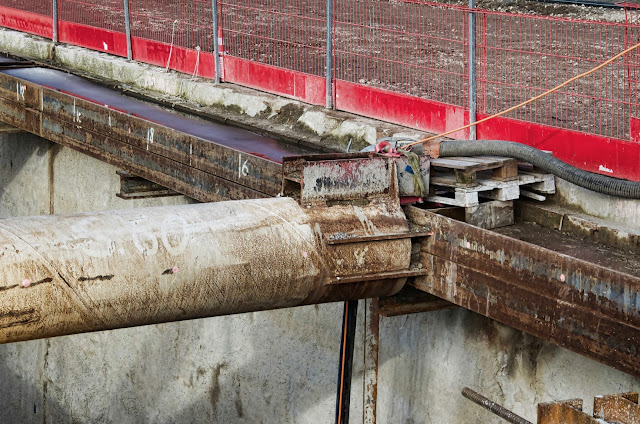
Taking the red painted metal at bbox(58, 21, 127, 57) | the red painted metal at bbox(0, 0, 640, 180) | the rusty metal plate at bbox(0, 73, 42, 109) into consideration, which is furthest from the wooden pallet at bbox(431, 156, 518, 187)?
the red painted metal at bbox(58, 21, 127, 57)

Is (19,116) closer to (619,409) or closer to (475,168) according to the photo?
(475,168)

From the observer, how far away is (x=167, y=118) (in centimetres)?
1062

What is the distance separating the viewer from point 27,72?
1303cm

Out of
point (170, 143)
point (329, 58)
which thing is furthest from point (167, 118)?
point (170, 143)

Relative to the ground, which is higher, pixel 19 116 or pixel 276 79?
pixel 276 79

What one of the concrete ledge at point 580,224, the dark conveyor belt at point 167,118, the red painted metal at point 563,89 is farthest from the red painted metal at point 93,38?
the concrete ledge at point 580,224

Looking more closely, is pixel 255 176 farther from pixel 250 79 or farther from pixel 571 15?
pixel 571 15

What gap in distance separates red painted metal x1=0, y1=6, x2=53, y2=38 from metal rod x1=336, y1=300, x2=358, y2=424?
33.4 feet

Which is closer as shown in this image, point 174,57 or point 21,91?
point 21,91

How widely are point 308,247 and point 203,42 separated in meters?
6.93

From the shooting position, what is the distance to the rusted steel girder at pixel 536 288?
5.06 meters

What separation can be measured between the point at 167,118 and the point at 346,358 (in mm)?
4576

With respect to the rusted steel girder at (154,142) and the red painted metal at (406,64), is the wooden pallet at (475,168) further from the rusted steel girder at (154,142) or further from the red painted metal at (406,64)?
the rusted steel girder at (154,142)

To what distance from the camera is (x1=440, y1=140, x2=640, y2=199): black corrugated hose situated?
650cm
